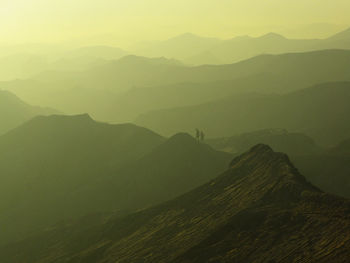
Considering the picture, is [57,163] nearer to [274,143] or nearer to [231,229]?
[274,143]

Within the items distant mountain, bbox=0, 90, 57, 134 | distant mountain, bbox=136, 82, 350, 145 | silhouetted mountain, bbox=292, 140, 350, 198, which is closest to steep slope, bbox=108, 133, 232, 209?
silhouetted mountain, bbox=292, 140, 350, 198

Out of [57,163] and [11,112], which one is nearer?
[57,163]

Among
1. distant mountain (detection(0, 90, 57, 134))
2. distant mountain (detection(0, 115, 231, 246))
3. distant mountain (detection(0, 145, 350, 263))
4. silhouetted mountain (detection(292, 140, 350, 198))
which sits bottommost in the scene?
silhouetted mountain (detection(292, 140, 350, 198))

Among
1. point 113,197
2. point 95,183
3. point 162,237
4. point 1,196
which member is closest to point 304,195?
point 162,237

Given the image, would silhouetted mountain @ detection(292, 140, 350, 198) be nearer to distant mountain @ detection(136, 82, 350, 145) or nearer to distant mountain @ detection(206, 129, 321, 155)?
distant mountain @ detection(206, 129, 321, 155)

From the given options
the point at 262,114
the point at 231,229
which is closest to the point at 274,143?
the point at 262,114

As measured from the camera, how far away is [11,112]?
125m

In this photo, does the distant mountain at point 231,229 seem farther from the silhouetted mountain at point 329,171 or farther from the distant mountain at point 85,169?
the silhouetted mountain at point 329,171

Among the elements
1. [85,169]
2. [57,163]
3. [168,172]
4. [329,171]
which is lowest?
[329,171]

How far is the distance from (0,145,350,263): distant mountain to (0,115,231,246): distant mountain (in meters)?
12.3

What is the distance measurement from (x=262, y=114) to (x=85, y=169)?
75.3 m

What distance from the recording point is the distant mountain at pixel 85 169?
6588 cm

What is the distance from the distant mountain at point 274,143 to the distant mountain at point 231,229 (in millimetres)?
43064

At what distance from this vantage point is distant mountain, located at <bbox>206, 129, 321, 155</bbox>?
9081cm
